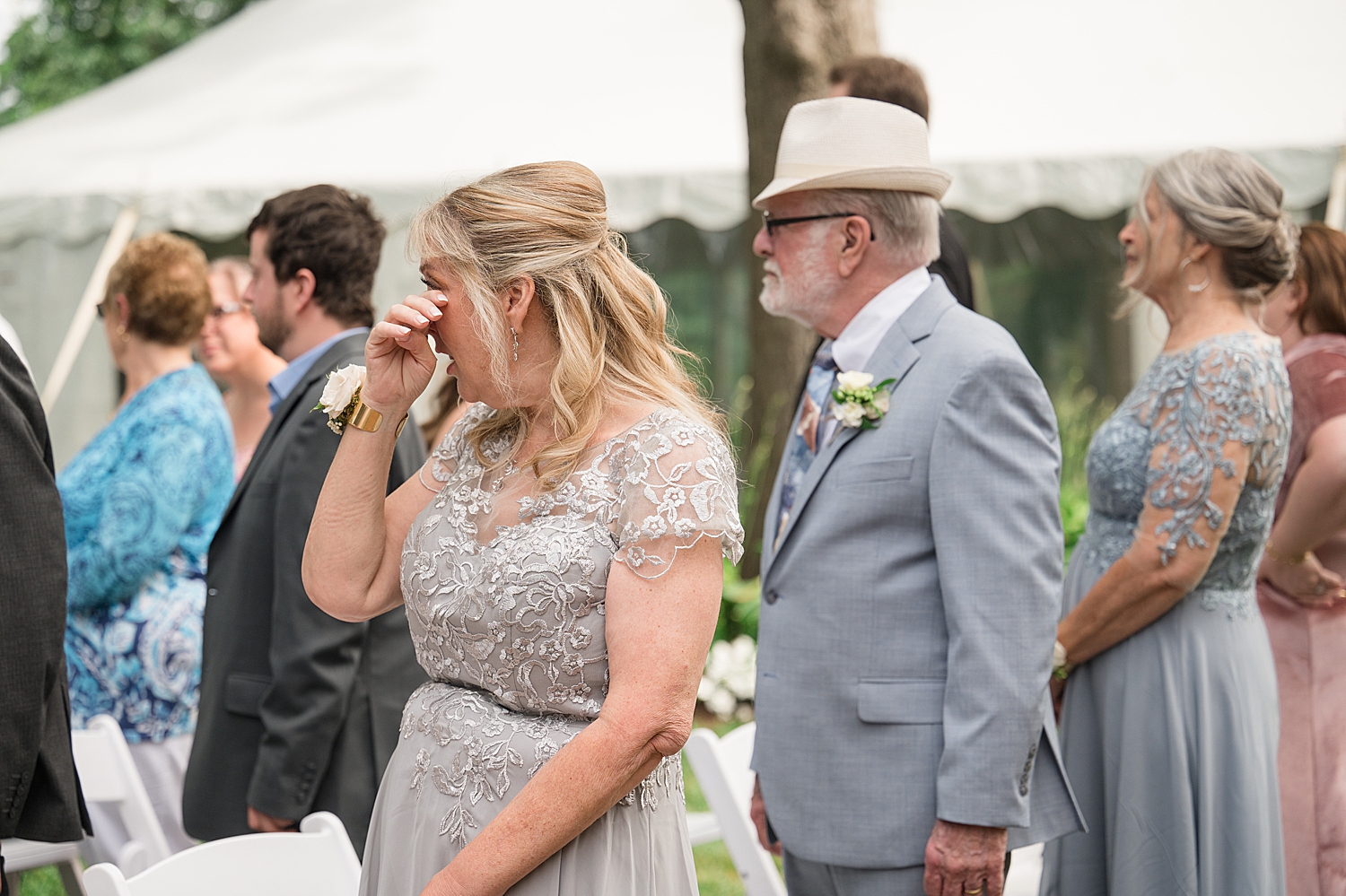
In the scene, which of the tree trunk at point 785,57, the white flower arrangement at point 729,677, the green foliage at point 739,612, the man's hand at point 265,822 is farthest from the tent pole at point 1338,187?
the man's hand at point 265,822

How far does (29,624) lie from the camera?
7.92 feet

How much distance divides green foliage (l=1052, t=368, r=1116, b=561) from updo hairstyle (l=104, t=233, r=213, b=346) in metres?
4.94

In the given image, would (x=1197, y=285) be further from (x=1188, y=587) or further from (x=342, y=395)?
(x=342, y=395)

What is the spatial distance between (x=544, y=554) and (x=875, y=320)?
3.87ft

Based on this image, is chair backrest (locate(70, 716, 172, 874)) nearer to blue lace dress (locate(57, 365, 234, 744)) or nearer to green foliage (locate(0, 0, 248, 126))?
blue lace dress (locate(57, 365, 234, 744))

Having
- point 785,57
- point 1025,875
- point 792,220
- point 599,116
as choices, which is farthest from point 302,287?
point 599,116

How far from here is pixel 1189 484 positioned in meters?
2.97

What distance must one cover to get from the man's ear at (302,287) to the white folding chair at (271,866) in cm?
143

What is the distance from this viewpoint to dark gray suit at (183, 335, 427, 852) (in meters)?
2.94

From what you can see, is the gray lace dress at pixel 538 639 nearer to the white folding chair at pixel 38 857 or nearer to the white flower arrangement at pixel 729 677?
the white folding chair at pixel 38 857

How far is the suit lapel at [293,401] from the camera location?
10.2 ft

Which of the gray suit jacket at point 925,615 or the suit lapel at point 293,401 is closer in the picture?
the gray suit jacket at point 925,615

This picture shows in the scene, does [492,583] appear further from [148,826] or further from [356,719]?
[148,826]

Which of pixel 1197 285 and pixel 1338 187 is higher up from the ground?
pixel 1197 285
